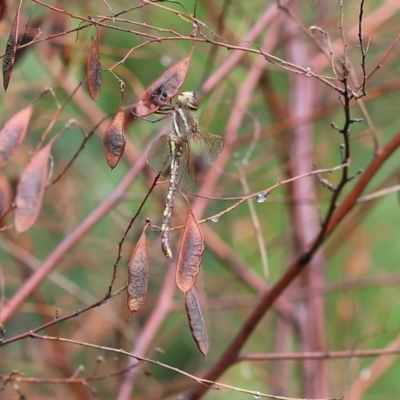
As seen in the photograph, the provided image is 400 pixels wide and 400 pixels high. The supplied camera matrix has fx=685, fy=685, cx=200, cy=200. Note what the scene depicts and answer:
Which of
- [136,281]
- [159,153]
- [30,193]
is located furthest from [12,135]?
[136,281]

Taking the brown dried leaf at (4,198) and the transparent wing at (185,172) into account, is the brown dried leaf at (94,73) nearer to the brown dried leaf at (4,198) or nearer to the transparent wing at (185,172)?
the transparent wing at (185,172)

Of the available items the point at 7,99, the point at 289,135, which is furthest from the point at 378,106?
the point at 7,99

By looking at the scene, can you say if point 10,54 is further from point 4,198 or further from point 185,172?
point 4,198

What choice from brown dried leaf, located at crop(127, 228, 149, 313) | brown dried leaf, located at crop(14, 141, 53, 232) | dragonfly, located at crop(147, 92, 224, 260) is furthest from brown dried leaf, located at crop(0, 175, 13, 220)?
brown dried leaf, located at crop(127, 228, 149, 313)

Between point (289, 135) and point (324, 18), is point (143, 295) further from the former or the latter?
point (324, 18)

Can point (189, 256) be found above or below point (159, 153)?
below
